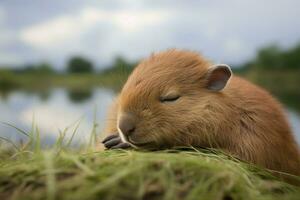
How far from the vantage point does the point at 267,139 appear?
15.9ft

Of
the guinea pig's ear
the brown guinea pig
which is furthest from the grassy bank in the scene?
the guinea pig's ear

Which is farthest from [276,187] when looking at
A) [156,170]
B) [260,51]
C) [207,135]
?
[260,51]

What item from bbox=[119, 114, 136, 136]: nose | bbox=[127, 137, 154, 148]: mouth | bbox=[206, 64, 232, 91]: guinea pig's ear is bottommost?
bbox=[127, 137, 154, 148]: mouth

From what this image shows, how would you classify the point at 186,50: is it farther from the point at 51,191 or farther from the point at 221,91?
the point at 51,191

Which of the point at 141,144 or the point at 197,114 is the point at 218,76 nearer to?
the point at 197,114

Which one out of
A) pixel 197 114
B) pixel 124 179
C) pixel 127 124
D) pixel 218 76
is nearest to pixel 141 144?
pixel 127 124

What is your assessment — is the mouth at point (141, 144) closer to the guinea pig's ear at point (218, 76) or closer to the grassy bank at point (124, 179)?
the guinea pig's ear at point (218, 76)

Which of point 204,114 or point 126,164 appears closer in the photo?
point 126,164

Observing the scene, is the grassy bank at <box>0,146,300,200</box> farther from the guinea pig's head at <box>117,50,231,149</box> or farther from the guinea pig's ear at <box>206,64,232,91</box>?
the guinea pig's ear at <box>206,64,232,91</box>

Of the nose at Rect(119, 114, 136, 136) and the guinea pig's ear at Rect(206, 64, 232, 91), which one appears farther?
the guinea pig's ear at Rect(206, 64, 232, 91)

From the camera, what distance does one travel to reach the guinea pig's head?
4.56 metres

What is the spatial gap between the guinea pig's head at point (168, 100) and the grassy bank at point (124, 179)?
1.17m

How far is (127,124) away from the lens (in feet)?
14.8

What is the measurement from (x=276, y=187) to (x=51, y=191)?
6.54 feet
